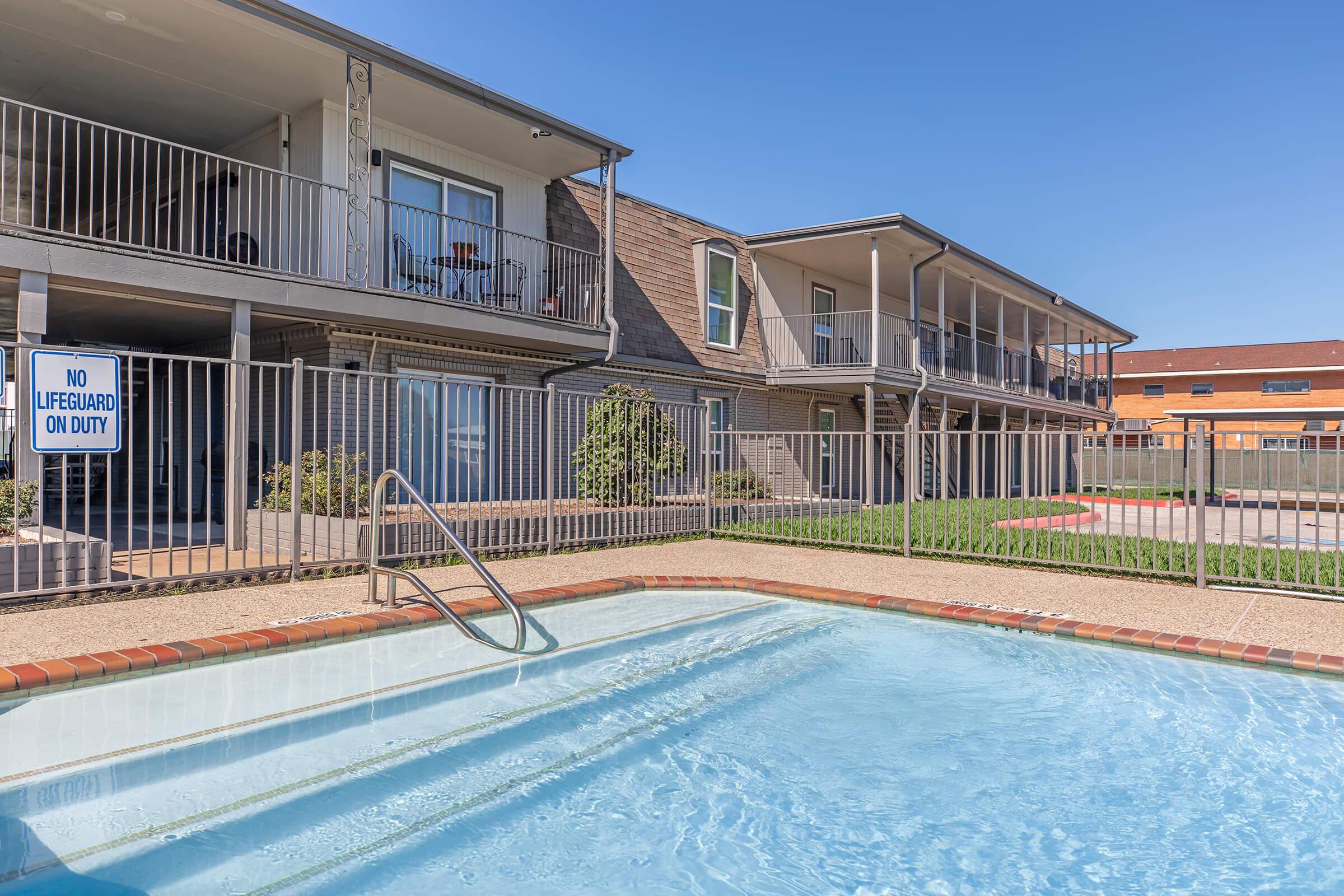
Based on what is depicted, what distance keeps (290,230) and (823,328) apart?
13436mm

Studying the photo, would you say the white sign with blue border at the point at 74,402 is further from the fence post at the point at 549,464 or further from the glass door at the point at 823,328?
the glass door at the point at 823,328

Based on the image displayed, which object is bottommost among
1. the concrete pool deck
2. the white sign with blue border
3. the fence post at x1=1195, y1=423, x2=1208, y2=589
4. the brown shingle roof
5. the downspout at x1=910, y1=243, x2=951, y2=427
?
the concrete pool deck

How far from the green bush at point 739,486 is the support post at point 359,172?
569cm

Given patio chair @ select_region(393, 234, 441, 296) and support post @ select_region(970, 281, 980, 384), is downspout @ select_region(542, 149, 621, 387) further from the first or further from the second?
support post @ select_region(970, 281, 980, 384)

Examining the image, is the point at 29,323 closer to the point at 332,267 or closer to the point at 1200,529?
the point at 332,267

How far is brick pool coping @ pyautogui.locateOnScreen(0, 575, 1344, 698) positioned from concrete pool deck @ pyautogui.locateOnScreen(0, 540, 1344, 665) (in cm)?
23

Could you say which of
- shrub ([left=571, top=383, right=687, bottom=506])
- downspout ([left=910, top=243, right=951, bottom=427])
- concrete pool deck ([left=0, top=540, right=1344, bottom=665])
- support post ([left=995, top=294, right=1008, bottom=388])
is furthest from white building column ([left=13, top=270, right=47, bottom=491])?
support post ([left=995, top=294, right=1008, bottom=388])

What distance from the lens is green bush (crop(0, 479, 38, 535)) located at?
644 centimetres

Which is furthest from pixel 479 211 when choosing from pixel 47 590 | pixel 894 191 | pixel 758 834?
pixel 894 191

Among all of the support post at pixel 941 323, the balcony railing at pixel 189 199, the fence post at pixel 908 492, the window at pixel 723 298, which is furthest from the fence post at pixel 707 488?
the support post at pixel 941 323

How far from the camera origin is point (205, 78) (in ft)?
33.9

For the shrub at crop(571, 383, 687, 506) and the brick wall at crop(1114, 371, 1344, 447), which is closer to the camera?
the shrub at crop(571, 383, 687, 506)

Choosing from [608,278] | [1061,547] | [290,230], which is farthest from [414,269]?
[1061,547]

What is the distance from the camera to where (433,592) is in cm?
606
